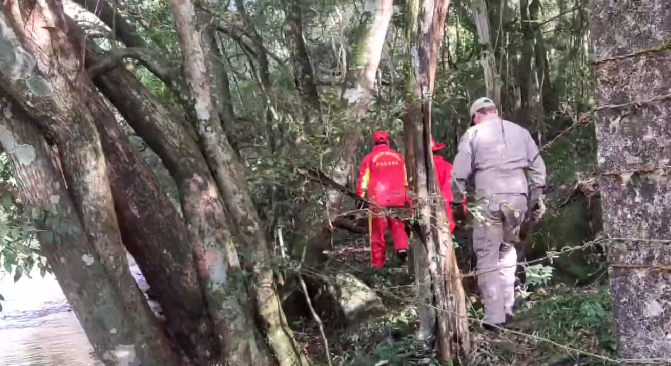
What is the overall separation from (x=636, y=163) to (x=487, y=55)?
501cm

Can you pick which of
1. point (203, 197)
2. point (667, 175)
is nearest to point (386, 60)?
point (203, 197)

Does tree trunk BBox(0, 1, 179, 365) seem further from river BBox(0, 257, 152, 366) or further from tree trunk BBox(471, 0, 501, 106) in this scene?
tree trunk BBox(471, 0, 501, 106)

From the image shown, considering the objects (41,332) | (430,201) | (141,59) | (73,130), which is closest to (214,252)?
(73,130)

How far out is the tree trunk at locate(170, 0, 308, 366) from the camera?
12.3 ft

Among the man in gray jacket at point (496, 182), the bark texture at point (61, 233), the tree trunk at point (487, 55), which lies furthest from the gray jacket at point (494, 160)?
the bark texture at point (61, 233)

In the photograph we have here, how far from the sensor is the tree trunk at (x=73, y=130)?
10.9ft

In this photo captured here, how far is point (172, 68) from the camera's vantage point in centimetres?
400

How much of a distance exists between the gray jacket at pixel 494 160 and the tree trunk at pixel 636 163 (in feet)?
8.49

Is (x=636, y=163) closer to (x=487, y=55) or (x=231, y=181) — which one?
(x=231, y=181)

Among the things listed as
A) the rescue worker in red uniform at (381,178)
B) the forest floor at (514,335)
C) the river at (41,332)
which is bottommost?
the river at (41,332)

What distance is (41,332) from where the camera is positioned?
8.83 meters

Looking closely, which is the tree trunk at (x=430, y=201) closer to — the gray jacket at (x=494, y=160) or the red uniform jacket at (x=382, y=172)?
the gray jacket at (x=494, y=160)

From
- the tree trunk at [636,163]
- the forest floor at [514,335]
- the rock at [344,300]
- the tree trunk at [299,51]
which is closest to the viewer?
the tree trunk at [636,163]

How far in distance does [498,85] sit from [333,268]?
8.42 feet
